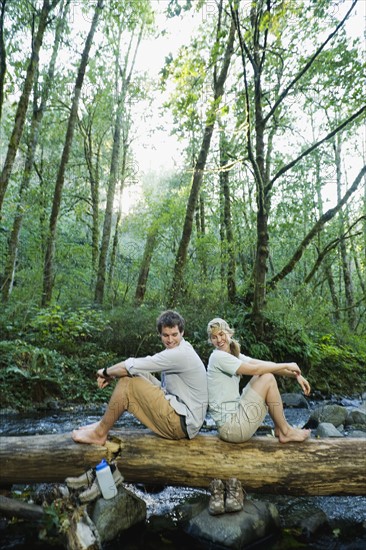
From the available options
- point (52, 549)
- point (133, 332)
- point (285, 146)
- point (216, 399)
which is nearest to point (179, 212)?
point (133, 332)

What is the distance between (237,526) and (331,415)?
15.0 feet

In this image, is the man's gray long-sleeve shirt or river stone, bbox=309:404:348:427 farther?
river stone, bbox=309:404:348:427

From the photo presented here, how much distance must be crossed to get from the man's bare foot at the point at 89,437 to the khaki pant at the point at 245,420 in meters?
1.26

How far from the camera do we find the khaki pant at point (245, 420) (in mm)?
3932

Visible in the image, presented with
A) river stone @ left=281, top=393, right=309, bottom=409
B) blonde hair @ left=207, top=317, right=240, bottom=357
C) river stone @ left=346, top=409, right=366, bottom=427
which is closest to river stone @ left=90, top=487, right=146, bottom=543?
blonde hair @ left=207, top=317, right=240, bottom=357

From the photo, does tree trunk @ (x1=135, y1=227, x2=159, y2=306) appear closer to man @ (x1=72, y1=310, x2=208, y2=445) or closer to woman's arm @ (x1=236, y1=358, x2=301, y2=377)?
man @ (x1=72, y1=310, x2=208, y2=445)

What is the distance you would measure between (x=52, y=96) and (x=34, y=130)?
4444 mm

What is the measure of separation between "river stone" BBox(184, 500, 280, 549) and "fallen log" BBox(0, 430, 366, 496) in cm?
22

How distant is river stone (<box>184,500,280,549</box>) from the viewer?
3.54m

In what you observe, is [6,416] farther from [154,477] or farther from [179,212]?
[179,212]

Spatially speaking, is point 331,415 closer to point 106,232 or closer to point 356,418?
point 356,418

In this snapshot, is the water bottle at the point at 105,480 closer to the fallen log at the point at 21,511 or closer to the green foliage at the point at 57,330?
the fallen log at the point at 21,511

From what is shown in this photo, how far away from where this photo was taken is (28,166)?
14094mm

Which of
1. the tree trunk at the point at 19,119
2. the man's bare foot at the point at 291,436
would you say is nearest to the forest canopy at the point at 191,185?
the tree trunk at the point at 19,119
